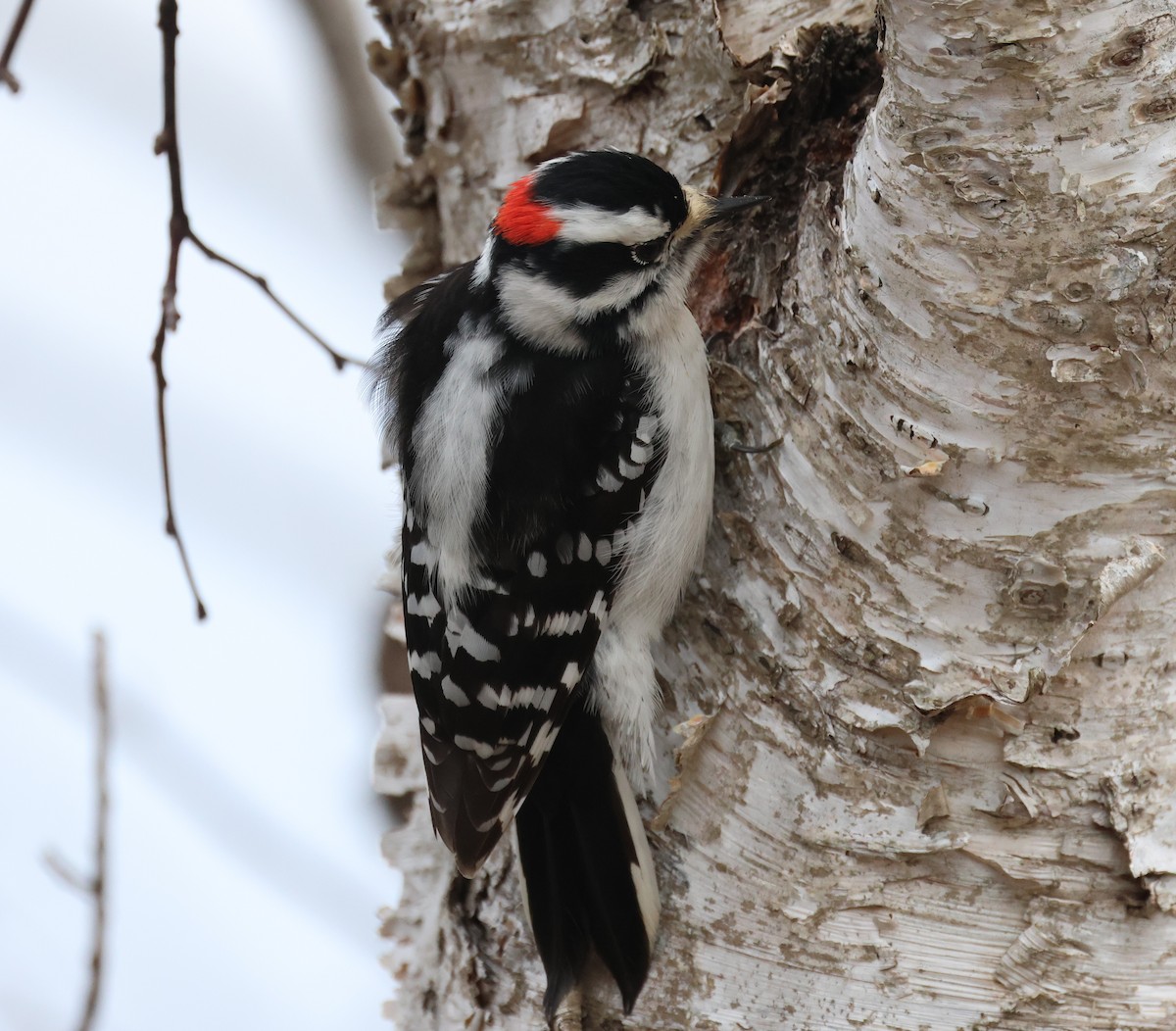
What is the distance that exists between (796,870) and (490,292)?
1.25m

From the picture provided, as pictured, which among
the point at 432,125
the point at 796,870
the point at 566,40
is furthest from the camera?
the point at 432,125

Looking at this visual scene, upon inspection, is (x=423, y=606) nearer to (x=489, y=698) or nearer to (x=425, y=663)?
(x=425, y=663)

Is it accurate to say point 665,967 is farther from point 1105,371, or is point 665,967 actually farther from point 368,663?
point 368,663

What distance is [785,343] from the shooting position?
2189mm

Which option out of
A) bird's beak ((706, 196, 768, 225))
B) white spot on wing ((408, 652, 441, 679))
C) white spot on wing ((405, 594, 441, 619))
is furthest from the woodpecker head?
white spot on wing ((408, 652, 441, 679))

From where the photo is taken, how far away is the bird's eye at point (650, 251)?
7.72 ft

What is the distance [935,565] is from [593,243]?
2.96ft

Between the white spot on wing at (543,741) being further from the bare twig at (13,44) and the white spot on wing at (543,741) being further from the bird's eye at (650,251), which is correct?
the bare twig at (13,44)

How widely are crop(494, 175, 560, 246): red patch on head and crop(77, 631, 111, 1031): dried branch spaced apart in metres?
1.15

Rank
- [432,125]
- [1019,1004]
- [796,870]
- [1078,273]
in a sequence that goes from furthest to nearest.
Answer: [432,125] → [796,870] → [1019,1004] → [1078,273]

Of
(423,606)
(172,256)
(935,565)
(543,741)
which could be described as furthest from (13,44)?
(935,565)

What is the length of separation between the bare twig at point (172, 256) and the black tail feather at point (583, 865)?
0.78 meters

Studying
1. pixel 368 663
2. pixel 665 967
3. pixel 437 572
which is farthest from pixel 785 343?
pixel 368 663

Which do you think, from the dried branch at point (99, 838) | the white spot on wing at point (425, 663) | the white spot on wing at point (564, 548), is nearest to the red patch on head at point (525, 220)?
the white spot on wing at point (564, 548)
